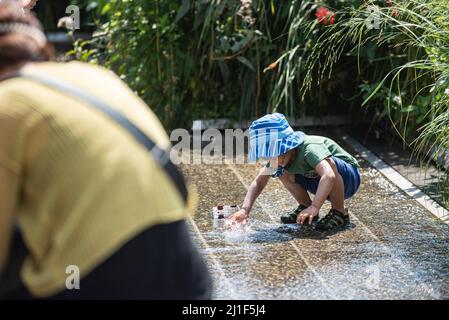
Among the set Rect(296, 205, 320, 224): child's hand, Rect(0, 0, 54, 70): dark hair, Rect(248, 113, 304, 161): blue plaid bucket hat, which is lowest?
Rect(296, 205, 320, 224): child's hand

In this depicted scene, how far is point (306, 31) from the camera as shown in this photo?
5766 millimetres

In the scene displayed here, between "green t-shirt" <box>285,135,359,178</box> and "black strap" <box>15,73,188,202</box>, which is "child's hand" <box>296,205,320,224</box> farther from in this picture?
"black strap" <box>15,73,188,202</box>

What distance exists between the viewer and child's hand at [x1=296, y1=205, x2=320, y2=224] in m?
4.06

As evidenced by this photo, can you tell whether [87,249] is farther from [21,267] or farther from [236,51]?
[236,51]

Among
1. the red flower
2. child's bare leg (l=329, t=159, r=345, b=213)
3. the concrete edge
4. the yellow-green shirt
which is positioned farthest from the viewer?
the red flower

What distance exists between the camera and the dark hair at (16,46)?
1.90 m

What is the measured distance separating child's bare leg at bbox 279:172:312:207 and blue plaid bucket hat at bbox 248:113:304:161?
0.30 meters

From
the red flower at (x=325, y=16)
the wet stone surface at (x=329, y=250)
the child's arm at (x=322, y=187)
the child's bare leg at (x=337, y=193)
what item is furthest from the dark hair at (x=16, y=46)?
the red flower at (x=325, y=16)

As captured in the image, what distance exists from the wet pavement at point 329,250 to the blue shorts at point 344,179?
0.62ft

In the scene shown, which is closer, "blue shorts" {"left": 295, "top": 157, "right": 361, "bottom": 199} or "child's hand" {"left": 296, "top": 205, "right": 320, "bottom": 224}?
"child's hand" {"left": 296, "top": 205, "right": 320, "bottom": 224}

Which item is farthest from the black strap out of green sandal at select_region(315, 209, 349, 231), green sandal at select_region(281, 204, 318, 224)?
green sandal at select_region(281, 204, 318, 224)

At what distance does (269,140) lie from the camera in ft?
13.3

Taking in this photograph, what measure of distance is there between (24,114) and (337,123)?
4734 millimetres
